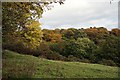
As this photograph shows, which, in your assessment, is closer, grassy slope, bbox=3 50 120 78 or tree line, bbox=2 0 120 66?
grassy slope, bbox=3 50 120 78

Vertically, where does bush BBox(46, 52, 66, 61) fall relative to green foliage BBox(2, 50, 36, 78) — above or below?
below

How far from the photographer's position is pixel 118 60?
1815 inches

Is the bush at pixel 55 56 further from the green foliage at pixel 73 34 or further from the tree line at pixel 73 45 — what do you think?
the green foliage at pixel 73 34

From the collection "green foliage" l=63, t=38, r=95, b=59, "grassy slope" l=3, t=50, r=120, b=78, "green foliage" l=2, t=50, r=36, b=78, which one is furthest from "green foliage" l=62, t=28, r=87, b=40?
"green foliage" l=2, t=50, r=36, b=78

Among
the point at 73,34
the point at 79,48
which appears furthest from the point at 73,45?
the point at 73,34

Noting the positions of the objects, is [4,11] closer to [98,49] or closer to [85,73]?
[85,73]

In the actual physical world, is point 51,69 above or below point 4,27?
below

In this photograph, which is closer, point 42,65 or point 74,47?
point 42,65

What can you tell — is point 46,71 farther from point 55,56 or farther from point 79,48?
point 79,48

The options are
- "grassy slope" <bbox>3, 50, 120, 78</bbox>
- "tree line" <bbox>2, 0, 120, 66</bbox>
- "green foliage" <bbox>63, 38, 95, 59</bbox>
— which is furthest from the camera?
"green foliage" <bbox>63, 38, 95, 59</bbox>

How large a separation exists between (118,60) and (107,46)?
12.8ft

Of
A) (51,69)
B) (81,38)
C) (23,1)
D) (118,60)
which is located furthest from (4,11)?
(81,38)

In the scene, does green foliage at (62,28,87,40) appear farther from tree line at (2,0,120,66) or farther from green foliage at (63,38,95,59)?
green foliage at (63,38,95,59)

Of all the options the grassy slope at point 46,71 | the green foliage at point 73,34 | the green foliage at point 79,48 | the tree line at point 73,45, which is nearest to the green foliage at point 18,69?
the grassy slope at point 46,71
